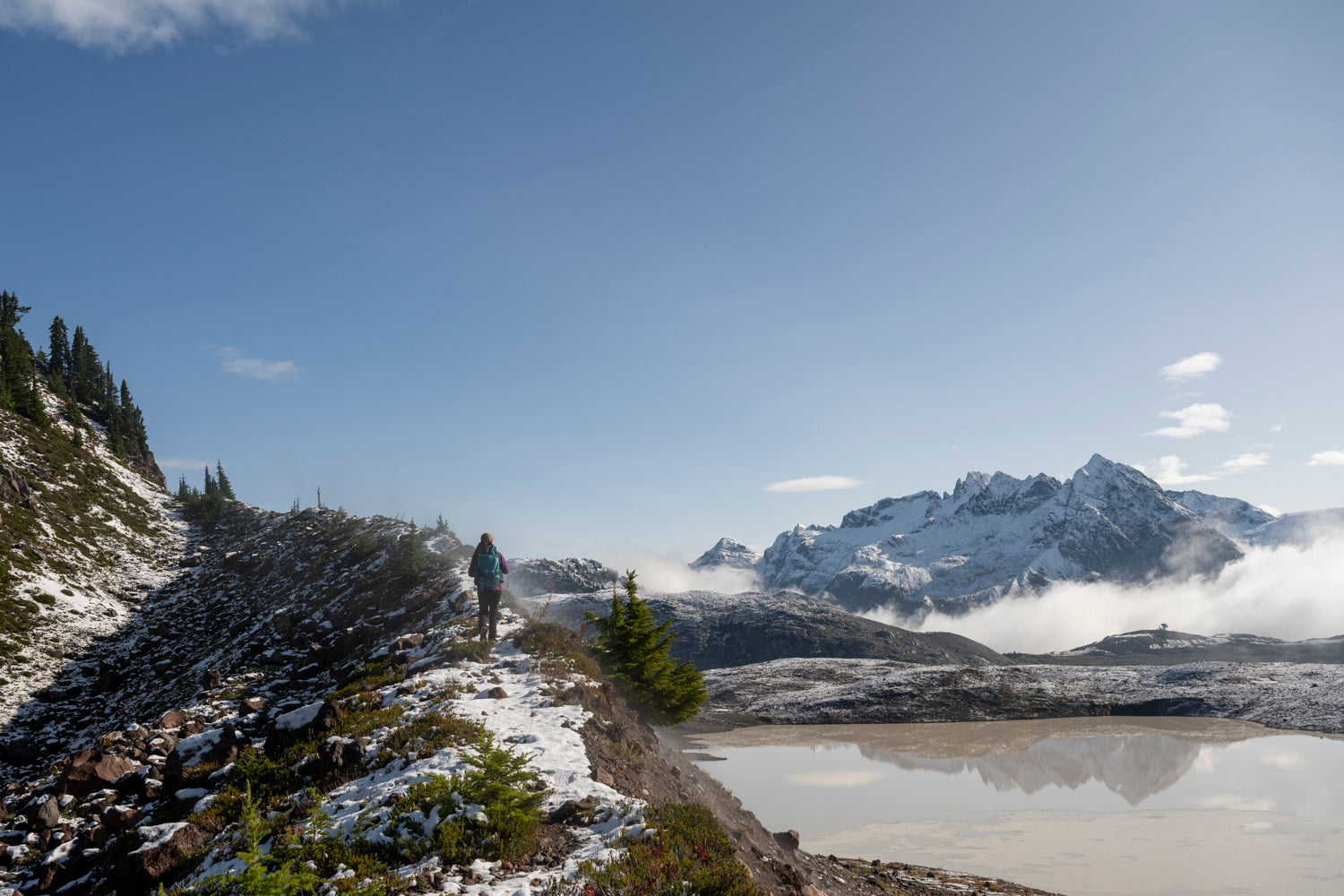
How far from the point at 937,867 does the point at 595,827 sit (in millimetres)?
21376


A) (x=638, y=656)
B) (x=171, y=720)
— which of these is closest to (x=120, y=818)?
(x=171, y=720)

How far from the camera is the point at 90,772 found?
14609 millimetres

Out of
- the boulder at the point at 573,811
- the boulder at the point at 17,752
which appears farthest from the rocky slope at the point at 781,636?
the boulder at the point at 573,811

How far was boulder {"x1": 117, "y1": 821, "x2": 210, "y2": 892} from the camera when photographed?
33.1 feet

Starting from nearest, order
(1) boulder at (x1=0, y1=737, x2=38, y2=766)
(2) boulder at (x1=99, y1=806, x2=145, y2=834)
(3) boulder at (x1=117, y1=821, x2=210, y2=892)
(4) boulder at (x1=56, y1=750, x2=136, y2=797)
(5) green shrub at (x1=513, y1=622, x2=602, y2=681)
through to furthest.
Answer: (3) boulder at (x1=117, y1=821, x2=210, y2=892) → (2) boulder at (x1=99, y1=806, x2=145, y2=834) → (4) boulder at (x1=56, y1=750, x2=136, y2=797) → (5) green shrub at (x1=513, y1=622, x2=602, y2=681) → (1) boulder at (x1=0, y1=737, x2=38, y2=766)

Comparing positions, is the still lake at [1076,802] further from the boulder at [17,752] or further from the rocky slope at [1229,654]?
the rocky slope at [1229,654]

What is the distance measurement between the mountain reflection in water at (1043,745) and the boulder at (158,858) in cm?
4731

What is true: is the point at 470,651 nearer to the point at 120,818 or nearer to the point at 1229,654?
the point at 120,818

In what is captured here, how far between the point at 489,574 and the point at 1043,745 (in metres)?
64.8

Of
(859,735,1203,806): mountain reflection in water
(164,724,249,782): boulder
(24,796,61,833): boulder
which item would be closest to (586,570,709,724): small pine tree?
(164,724,249,782): boulder

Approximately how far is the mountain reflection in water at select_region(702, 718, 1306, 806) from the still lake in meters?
0.28

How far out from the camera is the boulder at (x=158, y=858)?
10.1 m

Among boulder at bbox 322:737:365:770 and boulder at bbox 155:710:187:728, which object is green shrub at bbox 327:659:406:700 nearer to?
boulder at bbox 322:737:365:770

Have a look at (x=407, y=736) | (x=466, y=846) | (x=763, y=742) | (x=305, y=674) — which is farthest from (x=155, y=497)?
(x=466, y=846)
